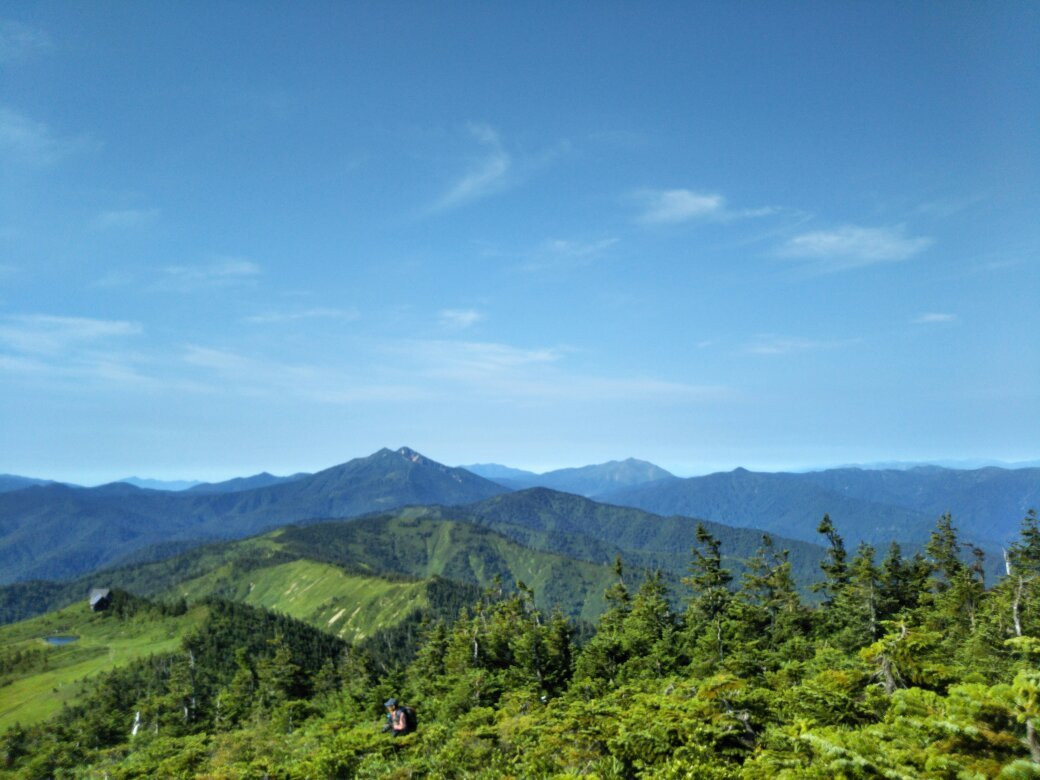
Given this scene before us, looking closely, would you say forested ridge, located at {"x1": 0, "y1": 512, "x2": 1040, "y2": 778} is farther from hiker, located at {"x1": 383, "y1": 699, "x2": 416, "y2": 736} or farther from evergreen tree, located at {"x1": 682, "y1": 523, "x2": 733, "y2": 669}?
hiker, located at {"x1": 383, "y1": 699, "x2": 416, "y2": 736}

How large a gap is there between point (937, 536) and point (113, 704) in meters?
164

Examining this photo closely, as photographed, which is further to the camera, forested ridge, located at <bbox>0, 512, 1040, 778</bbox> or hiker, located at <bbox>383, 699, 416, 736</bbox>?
hiker, located at <bbox>383, 699, 416, 736</bbox>

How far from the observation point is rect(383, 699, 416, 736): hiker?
34562mm

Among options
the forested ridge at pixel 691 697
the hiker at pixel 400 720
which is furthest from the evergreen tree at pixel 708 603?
the hiker at pixel 400 720

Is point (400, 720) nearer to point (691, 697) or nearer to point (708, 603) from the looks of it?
point (691, 697)

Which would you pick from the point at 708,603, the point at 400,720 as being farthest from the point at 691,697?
the point at 708,603

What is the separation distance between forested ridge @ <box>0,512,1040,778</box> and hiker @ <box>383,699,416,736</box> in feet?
4.21

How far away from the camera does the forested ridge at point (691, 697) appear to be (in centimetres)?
1395

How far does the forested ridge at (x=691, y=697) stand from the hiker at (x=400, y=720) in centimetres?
128

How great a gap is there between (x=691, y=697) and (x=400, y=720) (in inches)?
725

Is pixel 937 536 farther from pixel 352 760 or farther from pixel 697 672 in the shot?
pixel 352 760

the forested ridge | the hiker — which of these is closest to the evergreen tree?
the forested ridge

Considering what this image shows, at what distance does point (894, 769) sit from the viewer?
39.1ft

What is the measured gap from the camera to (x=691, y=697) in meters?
28.0
